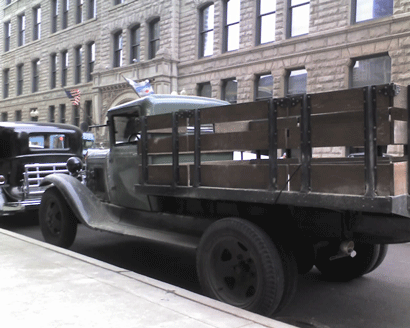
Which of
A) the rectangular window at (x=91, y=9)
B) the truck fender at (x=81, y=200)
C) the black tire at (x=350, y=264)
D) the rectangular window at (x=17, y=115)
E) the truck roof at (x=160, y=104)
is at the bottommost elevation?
the black tire at (x=350, y=264)

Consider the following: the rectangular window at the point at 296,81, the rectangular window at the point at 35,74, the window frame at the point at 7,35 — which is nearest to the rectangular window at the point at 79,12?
the rectangular window at the point at 35,74

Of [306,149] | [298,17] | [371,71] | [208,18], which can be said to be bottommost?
[306,149]

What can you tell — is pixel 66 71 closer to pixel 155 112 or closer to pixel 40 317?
pixel 155 112

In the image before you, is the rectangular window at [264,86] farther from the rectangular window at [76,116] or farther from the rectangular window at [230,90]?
the rectangular window at [76,116]

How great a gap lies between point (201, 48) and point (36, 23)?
18.2 metres

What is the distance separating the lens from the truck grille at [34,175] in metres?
8.23

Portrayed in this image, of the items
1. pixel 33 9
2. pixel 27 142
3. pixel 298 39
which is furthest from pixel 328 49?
pixel 33 9

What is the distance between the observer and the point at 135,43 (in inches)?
953

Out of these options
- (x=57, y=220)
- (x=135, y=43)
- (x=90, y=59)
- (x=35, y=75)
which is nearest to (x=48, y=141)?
(x=57, y=220)

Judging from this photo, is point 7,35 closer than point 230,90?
No

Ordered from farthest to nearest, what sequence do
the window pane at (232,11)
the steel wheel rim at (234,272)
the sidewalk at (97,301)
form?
the window pane at (232,11) → the steel wheel rim at (234,272) → the sidewalk at (97,301)

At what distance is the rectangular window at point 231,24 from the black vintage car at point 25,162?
12282 millimetres

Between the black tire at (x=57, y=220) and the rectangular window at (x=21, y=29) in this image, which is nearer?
the black tire at (x=57, y=220)

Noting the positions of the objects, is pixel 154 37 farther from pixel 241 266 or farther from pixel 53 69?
pixel 241 266
